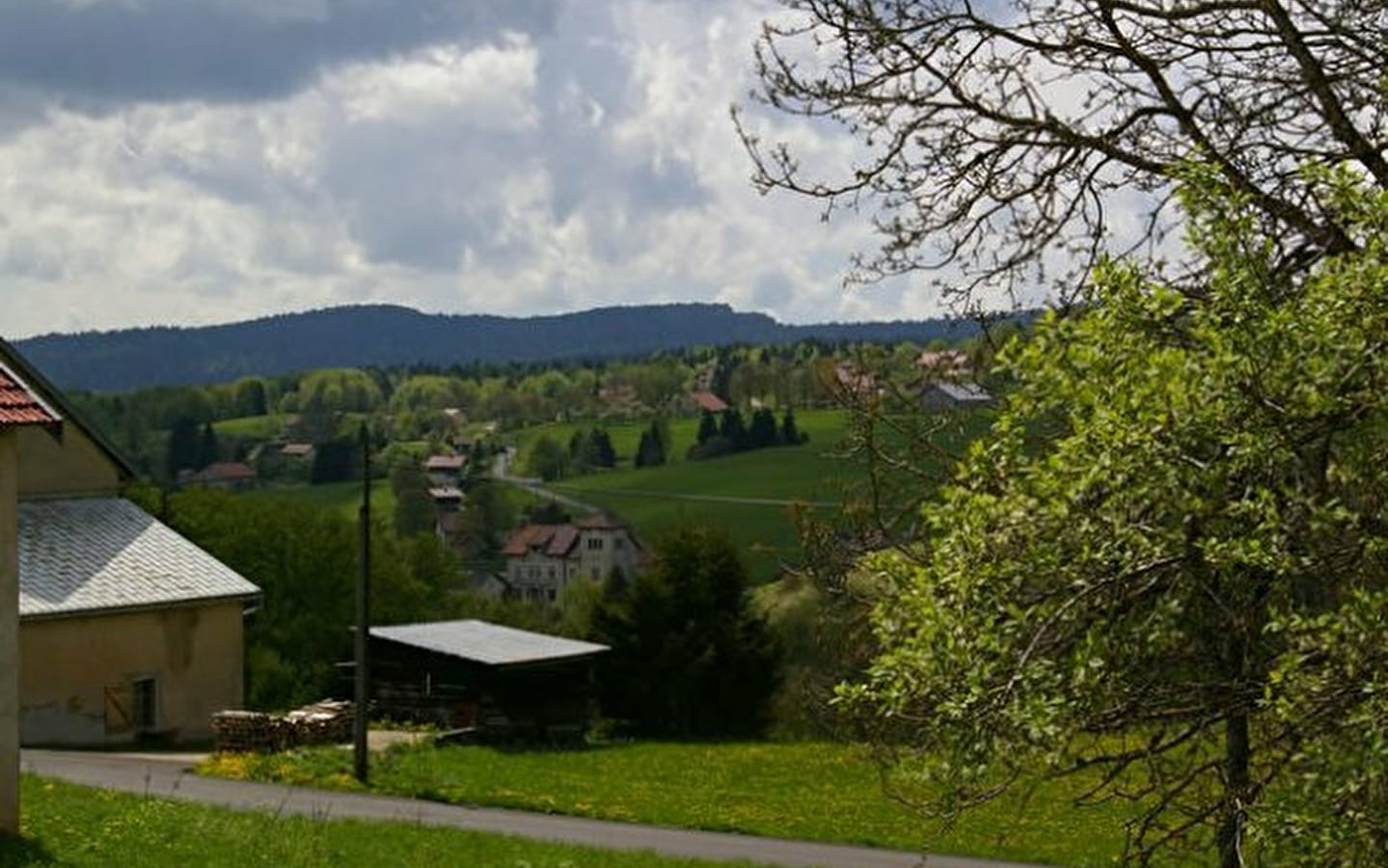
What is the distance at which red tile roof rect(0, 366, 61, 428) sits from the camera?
18844 mm

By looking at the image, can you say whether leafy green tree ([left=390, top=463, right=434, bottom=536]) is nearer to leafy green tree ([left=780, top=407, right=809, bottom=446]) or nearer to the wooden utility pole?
leafy green tree ([left=780, top=407, right=809, bottom=446])

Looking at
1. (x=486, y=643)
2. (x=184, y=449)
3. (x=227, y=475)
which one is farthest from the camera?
(x=184, y=449)

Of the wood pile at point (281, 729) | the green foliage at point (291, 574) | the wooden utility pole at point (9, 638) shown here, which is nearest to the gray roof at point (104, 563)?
the wood pile at point (281, 729)

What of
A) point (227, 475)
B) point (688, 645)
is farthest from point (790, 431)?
point (688, 645)

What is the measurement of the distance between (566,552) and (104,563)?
106640mm

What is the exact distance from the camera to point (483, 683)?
41.8m

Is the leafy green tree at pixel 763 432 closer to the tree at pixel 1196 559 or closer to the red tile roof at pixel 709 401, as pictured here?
the red tile roof at pixel 709 401

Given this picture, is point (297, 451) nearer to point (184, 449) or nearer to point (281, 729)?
point (184, 449)

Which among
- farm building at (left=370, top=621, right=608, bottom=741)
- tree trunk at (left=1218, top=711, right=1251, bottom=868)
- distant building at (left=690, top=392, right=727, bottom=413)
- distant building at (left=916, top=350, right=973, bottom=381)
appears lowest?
farm building at (left=370, top=621, right=608, bottom=741)

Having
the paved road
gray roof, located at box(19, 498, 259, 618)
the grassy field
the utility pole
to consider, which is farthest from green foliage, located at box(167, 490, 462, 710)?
the paved road

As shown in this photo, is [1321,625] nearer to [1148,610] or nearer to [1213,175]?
[1148,610]

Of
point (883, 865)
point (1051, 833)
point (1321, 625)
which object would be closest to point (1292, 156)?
point (1321, 625)

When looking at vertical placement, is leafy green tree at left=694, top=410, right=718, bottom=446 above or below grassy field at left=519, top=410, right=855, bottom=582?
above

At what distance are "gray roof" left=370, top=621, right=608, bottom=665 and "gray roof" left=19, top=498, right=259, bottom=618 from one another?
17.4 ft
